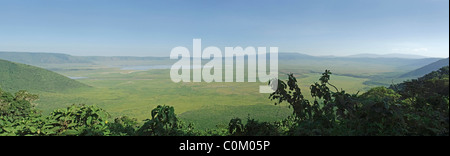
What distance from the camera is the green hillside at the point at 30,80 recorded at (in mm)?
64688

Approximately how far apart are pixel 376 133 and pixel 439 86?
1727 millimetres

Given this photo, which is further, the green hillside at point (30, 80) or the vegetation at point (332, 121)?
the green hillside at point (30, 80)

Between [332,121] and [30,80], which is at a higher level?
[332,121]

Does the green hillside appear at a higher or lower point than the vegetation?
lower

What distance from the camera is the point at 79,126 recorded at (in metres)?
3.54

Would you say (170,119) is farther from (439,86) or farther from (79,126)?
(439,86)

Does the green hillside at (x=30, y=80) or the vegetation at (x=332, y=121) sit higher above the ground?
the vegetation at (x=332, y=121)

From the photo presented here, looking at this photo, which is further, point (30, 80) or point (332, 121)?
point (30, 80)

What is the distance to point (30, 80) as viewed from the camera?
225 ft

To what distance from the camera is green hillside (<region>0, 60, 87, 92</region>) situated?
6469 cm

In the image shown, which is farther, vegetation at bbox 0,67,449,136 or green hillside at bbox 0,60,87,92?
green hillside at bbox 0,60,87,92
